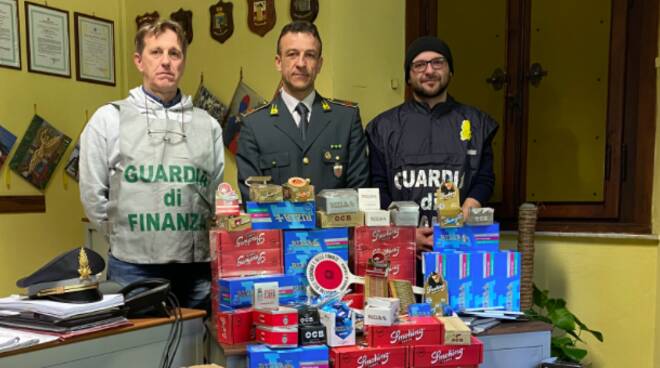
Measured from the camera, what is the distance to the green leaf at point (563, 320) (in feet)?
6.76

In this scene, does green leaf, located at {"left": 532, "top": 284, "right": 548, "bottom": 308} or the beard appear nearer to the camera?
the beard

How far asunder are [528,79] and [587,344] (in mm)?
1250

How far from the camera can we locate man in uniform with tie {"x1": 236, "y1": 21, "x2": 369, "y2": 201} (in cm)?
181

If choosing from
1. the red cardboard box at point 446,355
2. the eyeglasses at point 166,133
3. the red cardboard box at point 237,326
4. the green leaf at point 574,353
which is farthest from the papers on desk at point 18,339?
the green leaf at point 574,353

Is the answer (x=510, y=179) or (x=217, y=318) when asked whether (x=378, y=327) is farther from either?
(x=510, y=179)

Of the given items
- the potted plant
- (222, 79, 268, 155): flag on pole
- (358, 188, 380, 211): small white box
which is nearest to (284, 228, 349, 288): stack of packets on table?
(358, 188, 380, 211): small white box

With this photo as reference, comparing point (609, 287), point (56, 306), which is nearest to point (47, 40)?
point (56, 306)

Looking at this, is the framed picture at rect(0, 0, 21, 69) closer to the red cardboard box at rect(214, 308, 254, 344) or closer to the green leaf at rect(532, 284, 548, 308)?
the red cardboard box at rect(214, 308, 254, 344)

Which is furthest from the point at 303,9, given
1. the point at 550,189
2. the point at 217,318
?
the point at 217,318

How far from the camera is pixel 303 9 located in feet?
8.48

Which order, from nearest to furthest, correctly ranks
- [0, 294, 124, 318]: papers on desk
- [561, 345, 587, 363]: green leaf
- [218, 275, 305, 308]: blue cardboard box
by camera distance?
[0, 294, 124, 318]: papers on desk
[218, 275, 305, 308]: blue cardboard box
[561, 345, 587, 363]: green leaf

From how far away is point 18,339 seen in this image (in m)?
1.06

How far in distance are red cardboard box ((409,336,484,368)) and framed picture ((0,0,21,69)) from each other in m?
2.84

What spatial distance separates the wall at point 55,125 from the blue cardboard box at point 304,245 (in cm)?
224
